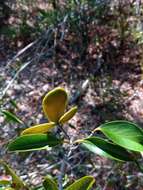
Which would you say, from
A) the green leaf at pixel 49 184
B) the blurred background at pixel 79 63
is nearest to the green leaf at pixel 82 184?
the green leaf at pixel 49 184

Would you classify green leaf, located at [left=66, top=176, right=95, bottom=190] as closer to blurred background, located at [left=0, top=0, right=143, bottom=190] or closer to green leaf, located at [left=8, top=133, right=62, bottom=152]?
green leaf, located at [left=8, top=133, right=62, bottom=152]

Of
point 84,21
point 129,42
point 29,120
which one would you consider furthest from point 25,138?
point 129,42

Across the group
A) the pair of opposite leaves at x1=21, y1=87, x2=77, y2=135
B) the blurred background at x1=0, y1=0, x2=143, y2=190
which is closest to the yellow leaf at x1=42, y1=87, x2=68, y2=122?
the pair of opposite leaves at x1=21, y1=87, x2=77, y2=135

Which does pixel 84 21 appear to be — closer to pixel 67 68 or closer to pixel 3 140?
pixel 67 68

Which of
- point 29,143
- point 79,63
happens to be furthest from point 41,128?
point 79,63

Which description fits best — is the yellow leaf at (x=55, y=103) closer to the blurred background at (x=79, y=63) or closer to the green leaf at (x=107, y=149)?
the green leaf at (x=107, y=149)

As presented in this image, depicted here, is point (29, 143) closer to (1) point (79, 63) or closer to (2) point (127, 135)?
(2) point (127, 135)
